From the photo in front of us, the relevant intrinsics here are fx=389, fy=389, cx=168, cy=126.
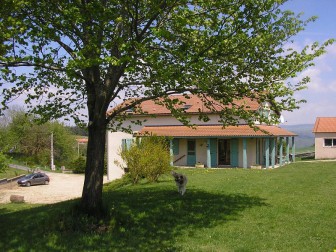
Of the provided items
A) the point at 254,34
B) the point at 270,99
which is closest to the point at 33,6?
the point at 254,34

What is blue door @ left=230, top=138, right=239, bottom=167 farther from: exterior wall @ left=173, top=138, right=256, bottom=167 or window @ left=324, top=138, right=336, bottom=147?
window @ left=324, top=138, right=336, bottom=147

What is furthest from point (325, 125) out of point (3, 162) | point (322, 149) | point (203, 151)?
point (3, 162)

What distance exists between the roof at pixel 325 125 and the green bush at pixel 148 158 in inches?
1111

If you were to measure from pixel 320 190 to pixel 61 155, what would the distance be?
5888 cm

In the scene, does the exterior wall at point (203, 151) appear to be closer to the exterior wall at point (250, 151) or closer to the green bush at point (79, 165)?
the exterior wall at point (250, 151)

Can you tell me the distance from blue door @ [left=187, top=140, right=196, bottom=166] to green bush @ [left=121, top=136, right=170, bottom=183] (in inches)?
486

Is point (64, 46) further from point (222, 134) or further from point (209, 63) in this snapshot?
point (222, 134)

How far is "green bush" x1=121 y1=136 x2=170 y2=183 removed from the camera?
17.7 metres

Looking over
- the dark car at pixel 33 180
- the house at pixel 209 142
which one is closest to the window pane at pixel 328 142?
the house at pixel 209 142

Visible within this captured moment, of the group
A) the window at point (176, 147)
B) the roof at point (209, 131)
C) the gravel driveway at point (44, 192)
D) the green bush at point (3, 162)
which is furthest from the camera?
the window at point (176, 147)

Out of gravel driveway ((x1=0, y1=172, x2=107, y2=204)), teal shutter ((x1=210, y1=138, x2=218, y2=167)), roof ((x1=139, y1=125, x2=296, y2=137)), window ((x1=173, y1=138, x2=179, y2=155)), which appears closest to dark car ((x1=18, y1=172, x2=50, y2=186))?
gravel driveway ((x1=0, y1=172, x2=107, y2=204))

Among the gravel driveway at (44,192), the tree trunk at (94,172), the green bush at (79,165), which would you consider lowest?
the gravel driveway at (44,192)

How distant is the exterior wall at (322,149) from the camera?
1607 inches

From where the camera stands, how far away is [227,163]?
3058cm
